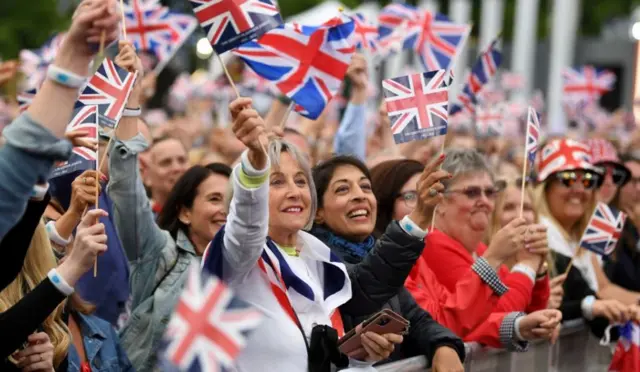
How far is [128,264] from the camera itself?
20.2 ft

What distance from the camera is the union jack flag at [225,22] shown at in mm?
5418

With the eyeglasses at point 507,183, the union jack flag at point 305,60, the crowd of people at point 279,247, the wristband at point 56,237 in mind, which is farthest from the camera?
the eyeglasses at point 507,183

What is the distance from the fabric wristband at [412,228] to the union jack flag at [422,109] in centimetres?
104

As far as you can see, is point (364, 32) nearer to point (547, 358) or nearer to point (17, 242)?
point (547, 358)

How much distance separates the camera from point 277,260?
4824 mm

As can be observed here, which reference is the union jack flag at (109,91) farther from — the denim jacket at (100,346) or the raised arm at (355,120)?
the raised arm at (355,120)

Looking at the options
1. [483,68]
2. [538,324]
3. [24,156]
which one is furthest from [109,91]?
[483,68]

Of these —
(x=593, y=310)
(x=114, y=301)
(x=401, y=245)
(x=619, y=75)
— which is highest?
(x=401, y=245)

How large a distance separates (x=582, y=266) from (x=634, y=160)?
2.39 metres

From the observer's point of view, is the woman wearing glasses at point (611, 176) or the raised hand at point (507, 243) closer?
the raised hand at point (507, 243)

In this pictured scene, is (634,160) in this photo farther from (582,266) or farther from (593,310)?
(593,310)

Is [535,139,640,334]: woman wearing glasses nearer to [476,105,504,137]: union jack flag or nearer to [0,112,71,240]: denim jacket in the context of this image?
[476,105,504,137]: union jack flag

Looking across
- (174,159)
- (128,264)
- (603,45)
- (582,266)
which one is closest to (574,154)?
(582,266)

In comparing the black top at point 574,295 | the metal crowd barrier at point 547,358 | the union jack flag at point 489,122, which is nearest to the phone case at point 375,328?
the metal crowd barrier at point 547,358
